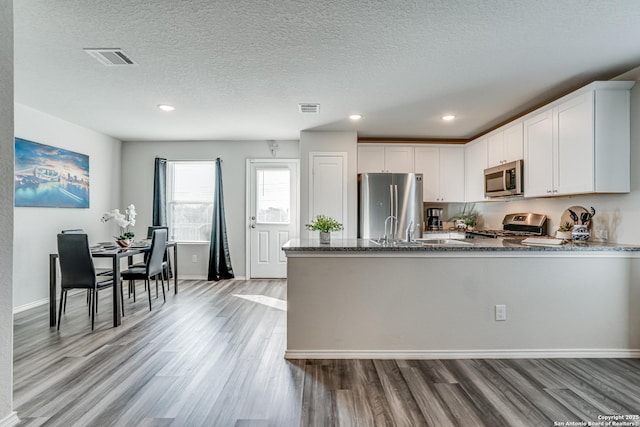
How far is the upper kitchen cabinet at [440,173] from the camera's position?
519 cm

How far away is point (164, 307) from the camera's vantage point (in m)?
4.04

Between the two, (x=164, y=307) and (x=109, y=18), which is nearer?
(x=109, y=18)

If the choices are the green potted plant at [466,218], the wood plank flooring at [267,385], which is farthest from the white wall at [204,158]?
the green potted plant at [466,218]

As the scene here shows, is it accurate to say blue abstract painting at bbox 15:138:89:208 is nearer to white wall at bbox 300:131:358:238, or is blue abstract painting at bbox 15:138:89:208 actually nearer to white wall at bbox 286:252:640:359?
white wall at bbox 300:131:358:238

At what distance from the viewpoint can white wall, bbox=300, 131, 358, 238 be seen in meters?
4.86

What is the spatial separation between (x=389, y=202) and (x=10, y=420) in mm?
4093

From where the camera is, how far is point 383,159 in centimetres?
517

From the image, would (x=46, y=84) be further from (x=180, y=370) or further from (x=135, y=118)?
(x=180, y=370)

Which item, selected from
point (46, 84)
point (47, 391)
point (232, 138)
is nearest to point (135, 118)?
point (46, 84)

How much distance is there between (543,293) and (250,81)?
10.1 feet

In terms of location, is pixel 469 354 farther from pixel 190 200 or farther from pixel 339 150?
pixel 190 200

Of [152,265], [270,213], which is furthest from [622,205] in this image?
[152,265]

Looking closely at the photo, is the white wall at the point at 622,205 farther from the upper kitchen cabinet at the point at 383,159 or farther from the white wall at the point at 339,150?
the white wall at the point at 339,150

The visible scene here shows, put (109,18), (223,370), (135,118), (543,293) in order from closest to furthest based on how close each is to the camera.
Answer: (109,18)
(223,370)
(543,293)
(135,118)
